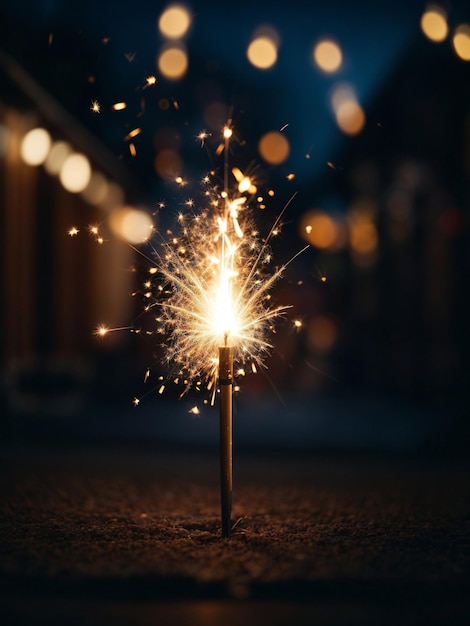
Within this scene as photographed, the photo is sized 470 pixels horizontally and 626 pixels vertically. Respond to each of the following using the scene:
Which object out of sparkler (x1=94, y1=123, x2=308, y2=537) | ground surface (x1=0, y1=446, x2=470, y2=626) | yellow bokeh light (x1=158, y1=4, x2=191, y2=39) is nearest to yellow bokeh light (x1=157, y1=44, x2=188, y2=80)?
yellow bokeh light (x1=158, y1=4, x2=191, y2=39)

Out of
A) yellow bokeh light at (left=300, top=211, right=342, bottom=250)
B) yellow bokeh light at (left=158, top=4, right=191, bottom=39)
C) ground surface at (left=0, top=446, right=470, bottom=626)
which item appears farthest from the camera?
yellow bokeh light at (left=300, top=211, right=342, bottom=250)

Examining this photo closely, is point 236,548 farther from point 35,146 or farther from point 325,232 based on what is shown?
point 325,232

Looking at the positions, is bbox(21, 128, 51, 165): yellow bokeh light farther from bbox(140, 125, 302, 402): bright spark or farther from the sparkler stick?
the sparkler stick

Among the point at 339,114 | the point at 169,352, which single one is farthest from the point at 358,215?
the point at 169,352

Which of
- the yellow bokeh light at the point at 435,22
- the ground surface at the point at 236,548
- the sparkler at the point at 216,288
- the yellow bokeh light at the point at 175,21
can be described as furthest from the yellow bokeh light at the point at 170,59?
the sparkler at the point at 216,288

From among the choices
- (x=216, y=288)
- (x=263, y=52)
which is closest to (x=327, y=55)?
(x=263, y=52)

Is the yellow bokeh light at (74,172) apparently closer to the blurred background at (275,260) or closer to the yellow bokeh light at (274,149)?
the blurred background at (275,260)

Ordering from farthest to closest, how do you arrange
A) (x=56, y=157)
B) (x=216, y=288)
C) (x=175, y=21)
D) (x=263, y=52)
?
(x=56, y=157), (x=263, y=52), (x=175, y=21), (x=216, y=288)
